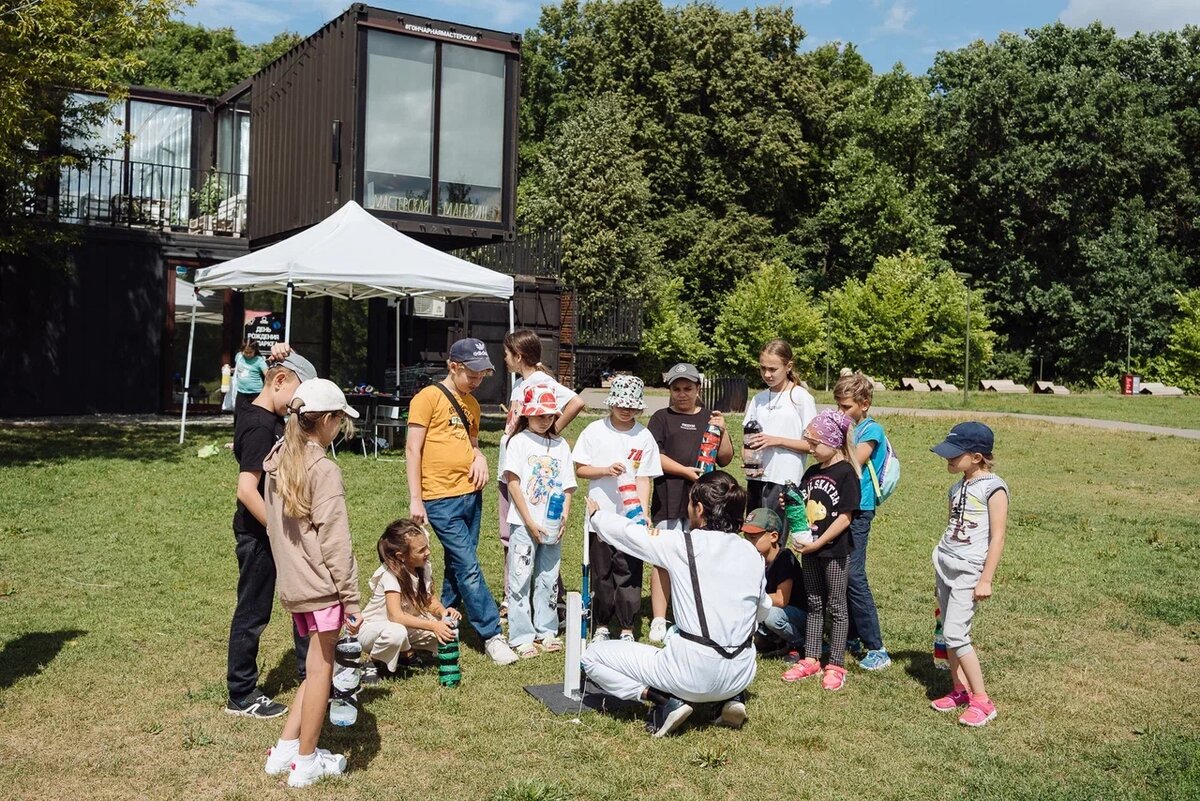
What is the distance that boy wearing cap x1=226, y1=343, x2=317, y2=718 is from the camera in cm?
490

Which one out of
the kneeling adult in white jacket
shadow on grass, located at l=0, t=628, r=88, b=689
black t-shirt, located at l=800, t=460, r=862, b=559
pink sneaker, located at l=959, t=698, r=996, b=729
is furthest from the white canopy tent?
pink sneaker, located at l=959, t=698, r=996, b=729

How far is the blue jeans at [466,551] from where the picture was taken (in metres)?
6.04

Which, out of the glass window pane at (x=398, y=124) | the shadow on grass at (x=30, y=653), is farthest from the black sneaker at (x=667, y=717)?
the glass window pane at (x=398, y=124)

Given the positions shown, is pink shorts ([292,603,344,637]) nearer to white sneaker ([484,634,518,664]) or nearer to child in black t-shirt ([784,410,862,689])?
white sneaker ([484,634,518,664])

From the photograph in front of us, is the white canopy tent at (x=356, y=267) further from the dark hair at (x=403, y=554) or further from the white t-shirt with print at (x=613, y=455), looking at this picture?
the dark hair at (x=403, y=554)

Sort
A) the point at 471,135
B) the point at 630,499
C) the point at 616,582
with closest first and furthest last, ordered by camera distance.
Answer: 1. the point at 630,499
2. the point at 616,582
3. the point at 471,135

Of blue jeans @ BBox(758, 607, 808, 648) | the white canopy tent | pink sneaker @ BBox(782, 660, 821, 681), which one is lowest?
pink sneaker @ BBox(782, 660, 821, 681)

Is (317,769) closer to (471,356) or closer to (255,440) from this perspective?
(255,440)

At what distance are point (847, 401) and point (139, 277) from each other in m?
17.7

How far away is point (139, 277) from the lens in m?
20.8

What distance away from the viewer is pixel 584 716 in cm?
529

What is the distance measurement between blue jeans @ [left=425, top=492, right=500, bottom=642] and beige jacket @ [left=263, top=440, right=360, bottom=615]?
1709 millimetres

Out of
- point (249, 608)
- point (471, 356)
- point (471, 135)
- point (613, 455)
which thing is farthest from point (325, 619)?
point (471, 135)

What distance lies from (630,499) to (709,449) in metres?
0.61
